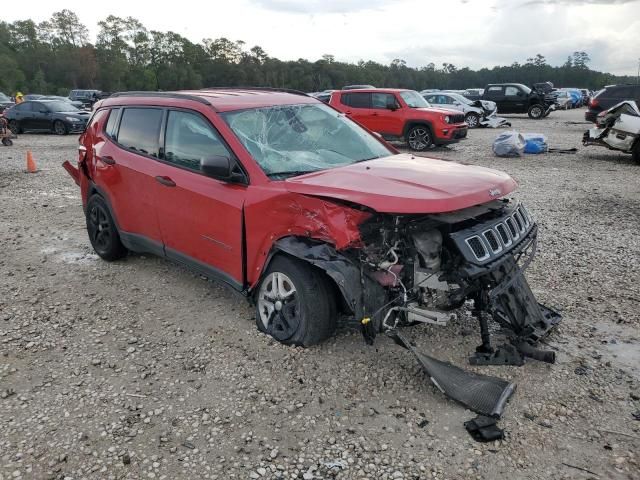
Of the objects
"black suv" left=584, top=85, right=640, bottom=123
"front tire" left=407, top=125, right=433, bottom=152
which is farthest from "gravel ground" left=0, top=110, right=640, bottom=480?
"black suv" left=584, top=85, right=640, bottom=123

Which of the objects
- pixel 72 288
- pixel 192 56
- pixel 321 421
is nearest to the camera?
pixel 321 421

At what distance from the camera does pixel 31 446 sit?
9.15 ft

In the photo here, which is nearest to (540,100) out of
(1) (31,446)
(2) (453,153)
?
(2) (453,153)

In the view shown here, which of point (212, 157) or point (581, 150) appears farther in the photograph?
point (581, 150)

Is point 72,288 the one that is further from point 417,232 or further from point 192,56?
point 192,56

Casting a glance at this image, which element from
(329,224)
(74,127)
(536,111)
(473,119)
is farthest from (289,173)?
(536,111)

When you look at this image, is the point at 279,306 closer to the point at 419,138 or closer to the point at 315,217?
the point at 315,217

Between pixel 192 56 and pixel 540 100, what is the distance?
74.0m

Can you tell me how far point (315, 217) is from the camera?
132 inches

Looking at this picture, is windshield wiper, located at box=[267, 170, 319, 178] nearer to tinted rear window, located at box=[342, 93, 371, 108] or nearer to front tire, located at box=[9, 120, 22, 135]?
tinted rear window, located at box=[342, 93, 371, 108]

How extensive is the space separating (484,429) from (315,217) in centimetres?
162

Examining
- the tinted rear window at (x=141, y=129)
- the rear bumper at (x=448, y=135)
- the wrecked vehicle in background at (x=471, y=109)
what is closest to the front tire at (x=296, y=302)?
the tinted rear window at (x=141, y=129)

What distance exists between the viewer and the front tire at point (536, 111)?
87.8ft

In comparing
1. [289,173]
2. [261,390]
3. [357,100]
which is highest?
[357,100]
